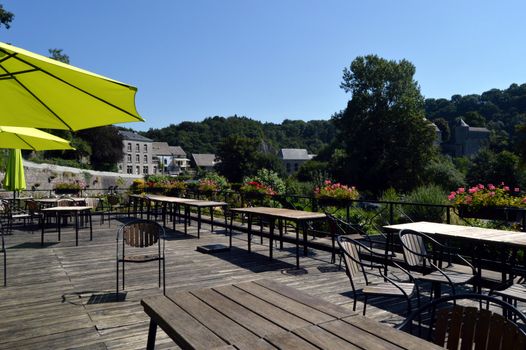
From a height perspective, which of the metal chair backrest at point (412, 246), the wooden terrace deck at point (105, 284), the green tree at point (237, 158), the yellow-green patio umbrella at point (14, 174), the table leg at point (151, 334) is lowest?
the wooden terrace deck at point (105, 284)

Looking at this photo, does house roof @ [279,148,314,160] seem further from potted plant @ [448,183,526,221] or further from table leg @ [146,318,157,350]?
table leg @ [146,318,157,350]

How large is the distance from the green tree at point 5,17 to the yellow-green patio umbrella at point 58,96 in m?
28.2

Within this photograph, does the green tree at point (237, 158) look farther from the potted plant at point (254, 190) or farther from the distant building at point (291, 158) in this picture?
the potted plant at point (254, 190)

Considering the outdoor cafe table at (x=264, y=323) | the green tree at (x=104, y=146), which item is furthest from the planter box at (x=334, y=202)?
the green tree at (x=104, y=146)

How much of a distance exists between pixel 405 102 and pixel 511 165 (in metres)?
10.8

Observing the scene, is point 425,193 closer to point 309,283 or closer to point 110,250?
point 309,283

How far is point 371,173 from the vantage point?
36469mm

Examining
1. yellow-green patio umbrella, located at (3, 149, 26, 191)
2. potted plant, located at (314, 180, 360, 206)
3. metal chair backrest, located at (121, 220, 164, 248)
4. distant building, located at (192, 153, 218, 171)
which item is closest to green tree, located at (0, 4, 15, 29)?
yellow-green patio umbrella, located at (3, 149, 26, 191)

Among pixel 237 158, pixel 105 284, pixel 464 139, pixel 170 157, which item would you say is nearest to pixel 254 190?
pixel 105 284

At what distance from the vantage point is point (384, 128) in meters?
37.5

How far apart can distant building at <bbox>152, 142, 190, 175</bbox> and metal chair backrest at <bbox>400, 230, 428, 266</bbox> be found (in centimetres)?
8560

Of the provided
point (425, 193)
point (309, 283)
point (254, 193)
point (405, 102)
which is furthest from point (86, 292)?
point (405, 102)

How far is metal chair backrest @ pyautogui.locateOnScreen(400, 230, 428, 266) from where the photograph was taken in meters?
3.50

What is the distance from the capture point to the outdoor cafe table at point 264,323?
1.52m
